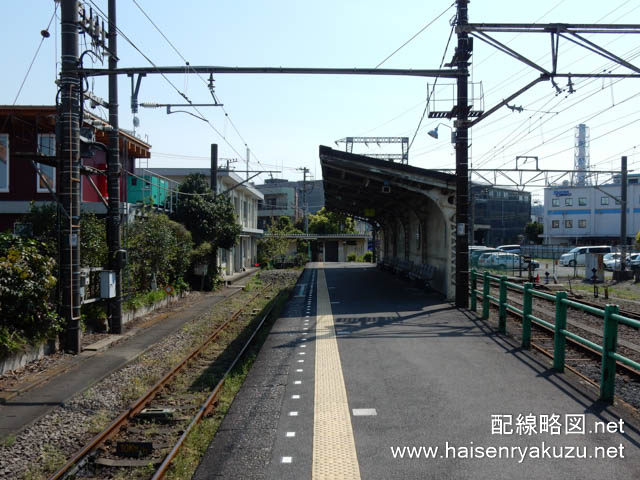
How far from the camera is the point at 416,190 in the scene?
56.3 feet

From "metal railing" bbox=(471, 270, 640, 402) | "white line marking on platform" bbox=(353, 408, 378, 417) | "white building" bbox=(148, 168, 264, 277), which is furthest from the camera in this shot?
"white building" bbox=(148, 168, 264, 277)

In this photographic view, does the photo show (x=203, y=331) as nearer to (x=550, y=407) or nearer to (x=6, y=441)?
(x=6, y=441)

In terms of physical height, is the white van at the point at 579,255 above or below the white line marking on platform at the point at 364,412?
above

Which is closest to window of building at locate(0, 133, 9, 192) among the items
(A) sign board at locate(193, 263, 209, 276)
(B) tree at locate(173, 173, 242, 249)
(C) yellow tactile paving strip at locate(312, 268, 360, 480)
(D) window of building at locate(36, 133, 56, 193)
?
(D) window of building at locate(36, 133, 56, 193)

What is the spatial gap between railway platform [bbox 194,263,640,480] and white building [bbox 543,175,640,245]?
174 ft

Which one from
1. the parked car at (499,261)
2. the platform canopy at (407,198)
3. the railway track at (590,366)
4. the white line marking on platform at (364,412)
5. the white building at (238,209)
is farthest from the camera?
the white building at (238,209)

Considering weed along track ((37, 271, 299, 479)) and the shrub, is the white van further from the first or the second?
the shrub

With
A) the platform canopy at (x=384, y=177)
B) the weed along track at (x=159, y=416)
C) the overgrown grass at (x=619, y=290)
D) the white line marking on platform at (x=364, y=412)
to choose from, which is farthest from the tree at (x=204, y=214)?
the white line marking on platform at (x=364, y=412)

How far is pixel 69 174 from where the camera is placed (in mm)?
10164

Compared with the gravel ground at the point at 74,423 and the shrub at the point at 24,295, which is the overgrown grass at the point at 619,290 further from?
the shrub at the point at 24,295

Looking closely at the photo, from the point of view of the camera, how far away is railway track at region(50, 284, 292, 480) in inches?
205

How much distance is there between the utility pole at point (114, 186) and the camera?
39.4 ft

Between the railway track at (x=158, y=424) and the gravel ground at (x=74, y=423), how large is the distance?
256mm

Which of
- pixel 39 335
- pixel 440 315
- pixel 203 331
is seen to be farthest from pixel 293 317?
pixel 39 335
